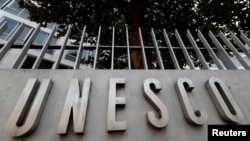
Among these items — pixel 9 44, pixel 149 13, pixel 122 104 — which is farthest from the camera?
pixel 149 13

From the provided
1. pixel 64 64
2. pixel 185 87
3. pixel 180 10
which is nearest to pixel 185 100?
pixel 185 87

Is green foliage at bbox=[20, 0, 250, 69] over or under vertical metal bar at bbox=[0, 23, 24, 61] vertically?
over

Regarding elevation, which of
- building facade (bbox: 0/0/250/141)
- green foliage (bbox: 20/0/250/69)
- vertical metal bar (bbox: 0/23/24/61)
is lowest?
building facade (bbox: 0/0/250/141)

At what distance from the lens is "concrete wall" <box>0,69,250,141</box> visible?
174cm

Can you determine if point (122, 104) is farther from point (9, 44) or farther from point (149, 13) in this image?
point (149, 13)

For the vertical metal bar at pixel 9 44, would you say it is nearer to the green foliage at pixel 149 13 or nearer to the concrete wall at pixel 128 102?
the concrete wall at pixel 128 102

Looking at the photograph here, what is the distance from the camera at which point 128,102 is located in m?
2.03

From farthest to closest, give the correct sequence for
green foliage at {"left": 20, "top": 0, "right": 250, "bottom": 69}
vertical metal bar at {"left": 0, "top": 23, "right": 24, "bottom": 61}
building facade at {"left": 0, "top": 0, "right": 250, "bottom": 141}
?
green foliage at {"left": 20, "top": 0, "right": 250, "bottom": 69}
vertical metal bar at {"left": 0, "top": 23, "right": 24, "bottom": 61}
building facade at {"left": 0, "top": 0, "right": 250, "bottom": 141}

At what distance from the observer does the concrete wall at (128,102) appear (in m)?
1.74

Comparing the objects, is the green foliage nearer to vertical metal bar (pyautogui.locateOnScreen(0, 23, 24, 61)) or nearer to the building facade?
vertical metal bar (pyautogui.locateOnScreen(0, 23, 24, 61))

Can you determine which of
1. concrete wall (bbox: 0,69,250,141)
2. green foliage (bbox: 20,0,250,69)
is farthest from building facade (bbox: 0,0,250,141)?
green foliage (bbox: 20,0,250,69)

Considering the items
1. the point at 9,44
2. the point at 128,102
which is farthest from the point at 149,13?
the point at 128,102

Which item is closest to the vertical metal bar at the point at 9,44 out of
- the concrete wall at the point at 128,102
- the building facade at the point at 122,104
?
the building facade at the point at 122,104

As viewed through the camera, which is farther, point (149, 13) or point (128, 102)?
point (149, 13)
